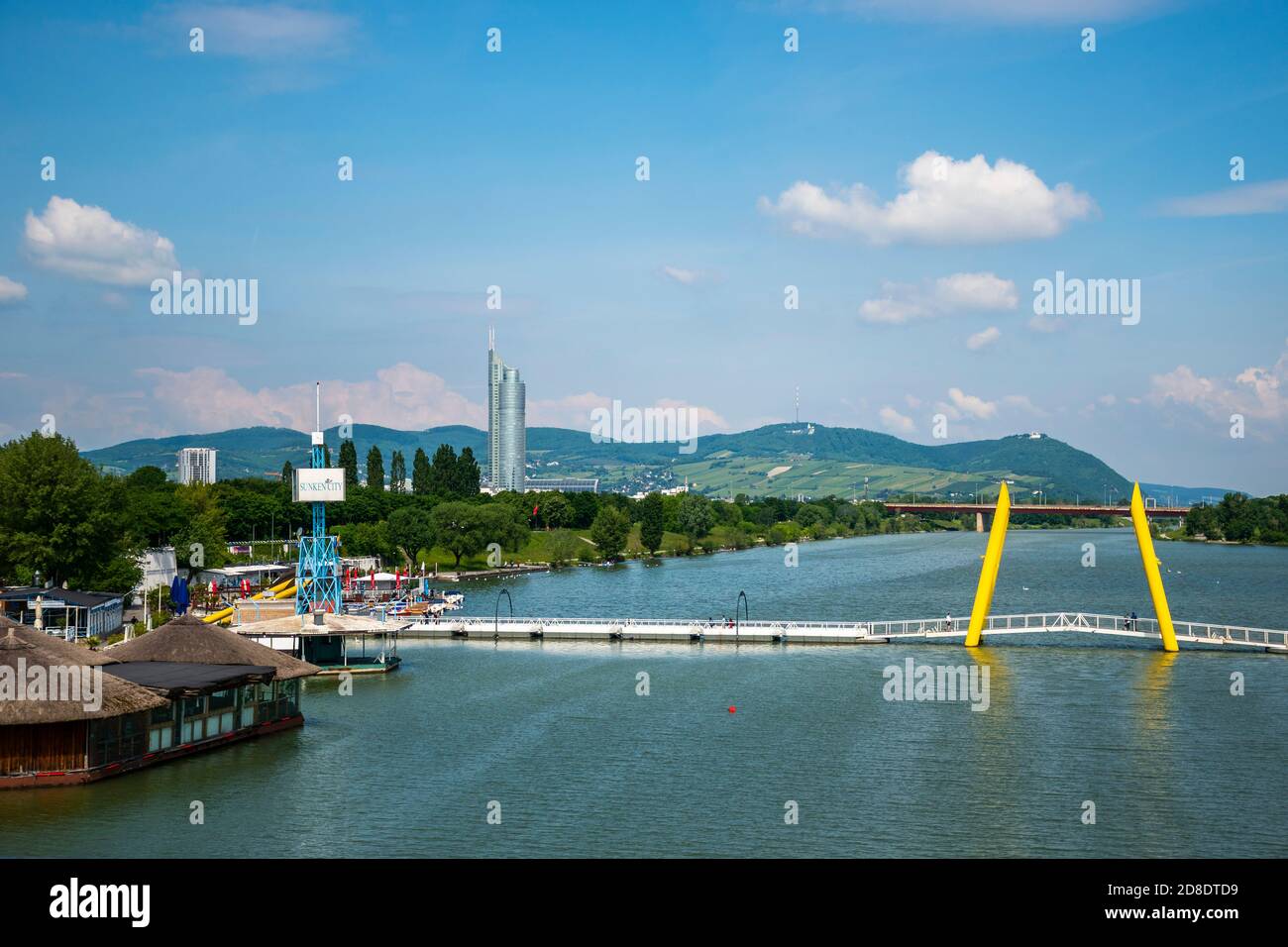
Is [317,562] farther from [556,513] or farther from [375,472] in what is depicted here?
[375,472]

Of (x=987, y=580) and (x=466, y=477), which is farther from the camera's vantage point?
(x=466, y=477)

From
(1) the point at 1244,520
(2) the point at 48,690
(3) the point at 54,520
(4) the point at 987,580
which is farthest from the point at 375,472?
(1) the point at 1244,520

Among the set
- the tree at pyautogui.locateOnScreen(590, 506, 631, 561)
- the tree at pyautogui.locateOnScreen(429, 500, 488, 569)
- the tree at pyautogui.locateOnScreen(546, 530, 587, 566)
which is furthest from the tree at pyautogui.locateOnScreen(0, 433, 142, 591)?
the tree at pyautogui.locateOnScreen(590, 506, 631, 561)

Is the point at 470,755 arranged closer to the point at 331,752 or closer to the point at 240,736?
the point at 331,752

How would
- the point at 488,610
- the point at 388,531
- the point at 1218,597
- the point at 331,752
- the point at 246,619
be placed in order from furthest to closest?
Result: 1. the point at 388,531
2. the point at 1218,597
3. the point at 488,610
4. the point at 246,619
5. the point at 331,752
